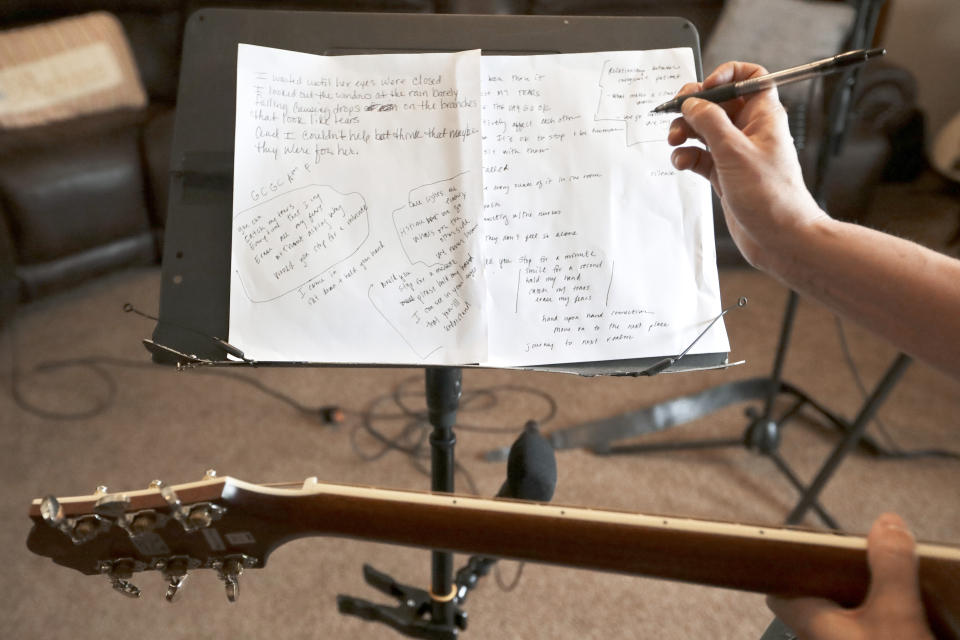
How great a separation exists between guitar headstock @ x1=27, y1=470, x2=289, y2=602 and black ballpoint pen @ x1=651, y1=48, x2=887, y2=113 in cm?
64

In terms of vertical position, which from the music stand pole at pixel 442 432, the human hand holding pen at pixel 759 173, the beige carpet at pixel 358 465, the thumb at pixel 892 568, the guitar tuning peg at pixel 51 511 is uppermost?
the human hand holding pen at pixel 759 173

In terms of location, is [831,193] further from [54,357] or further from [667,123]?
[54,357]

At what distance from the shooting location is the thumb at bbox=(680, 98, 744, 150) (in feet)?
2.23

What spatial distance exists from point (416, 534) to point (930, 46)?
3.16 m

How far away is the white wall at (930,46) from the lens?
8.94 ft

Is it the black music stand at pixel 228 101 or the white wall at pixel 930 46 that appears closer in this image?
the black music stand at pixel 228 101

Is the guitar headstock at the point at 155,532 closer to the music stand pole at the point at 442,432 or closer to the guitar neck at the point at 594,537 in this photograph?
the guitar neck at the point at 594,537

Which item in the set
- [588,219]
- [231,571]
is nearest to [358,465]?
[231,571]

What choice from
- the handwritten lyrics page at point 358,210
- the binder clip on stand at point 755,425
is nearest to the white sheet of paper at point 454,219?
the handwritten lyrics page at point 358,210

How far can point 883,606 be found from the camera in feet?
1.84

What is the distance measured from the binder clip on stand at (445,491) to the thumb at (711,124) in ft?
1.28

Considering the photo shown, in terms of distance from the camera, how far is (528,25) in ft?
2.81

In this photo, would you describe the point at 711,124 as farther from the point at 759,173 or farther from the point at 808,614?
the point at 808,614

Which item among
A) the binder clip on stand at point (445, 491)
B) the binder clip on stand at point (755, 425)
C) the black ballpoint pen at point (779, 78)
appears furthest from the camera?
the binder clip on stand at point (755, 425)
